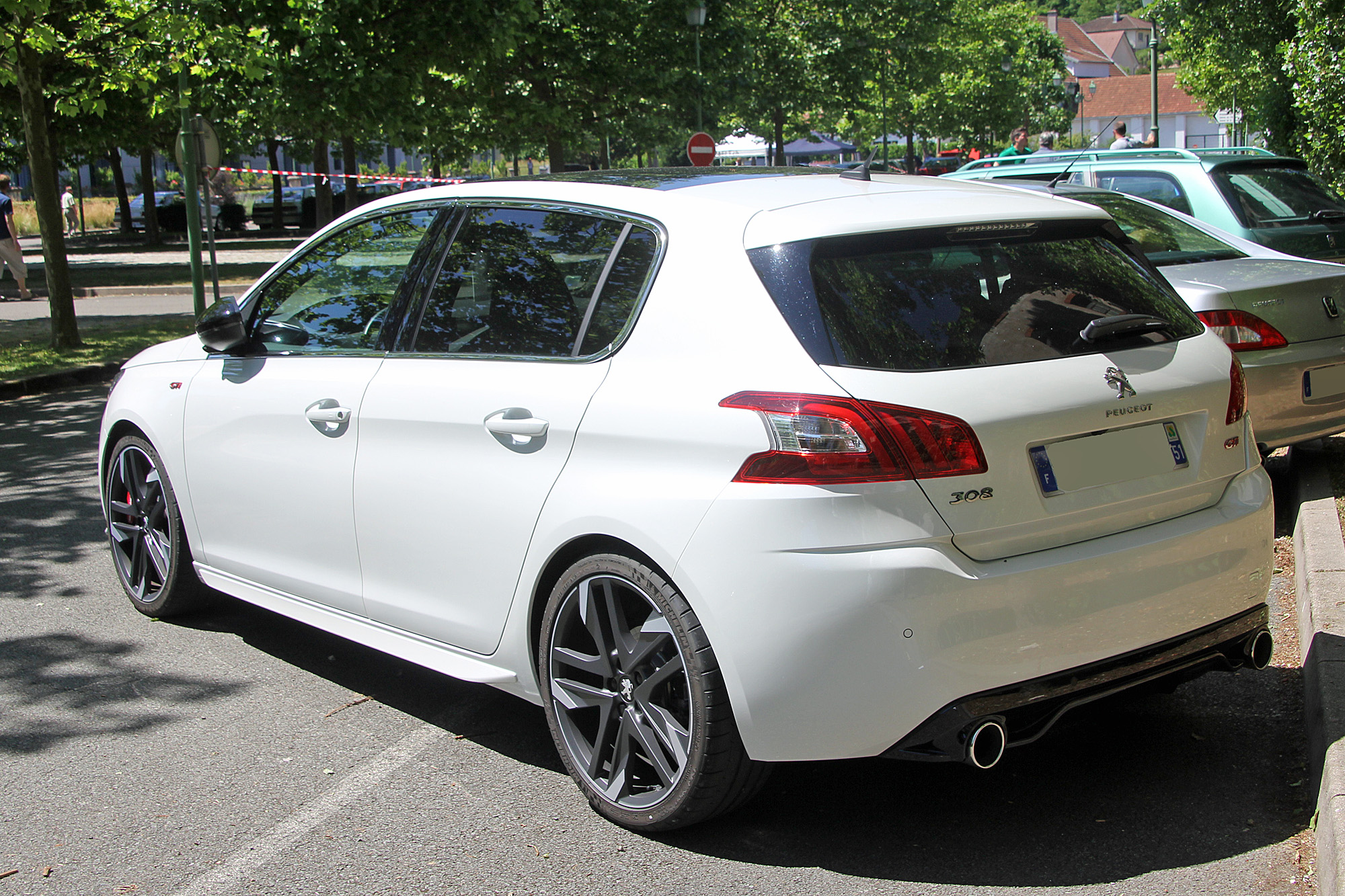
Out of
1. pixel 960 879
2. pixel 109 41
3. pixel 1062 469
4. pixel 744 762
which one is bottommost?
pixel 960 879

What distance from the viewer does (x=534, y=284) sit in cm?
383

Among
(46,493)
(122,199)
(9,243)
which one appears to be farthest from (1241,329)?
(122,199)

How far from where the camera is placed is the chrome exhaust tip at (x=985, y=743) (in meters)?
3.02

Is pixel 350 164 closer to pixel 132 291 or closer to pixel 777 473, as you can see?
pixel 132 291

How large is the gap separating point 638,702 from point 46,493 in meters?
5.73

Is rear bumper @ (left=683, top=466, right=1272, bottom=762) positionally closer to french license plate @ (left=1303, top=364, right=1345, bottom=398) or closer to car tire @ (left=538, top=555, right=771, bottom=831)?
car tire @ (left=538, top=555, right=771, bottom=831)

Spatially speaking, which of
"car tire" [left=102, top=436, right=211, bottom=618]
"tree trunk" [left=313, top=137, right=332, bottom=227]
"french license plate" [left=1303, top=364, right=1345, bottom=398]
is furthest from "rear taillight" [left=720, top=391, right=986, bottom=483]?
"tree trunk" [left=313, top=137, right=332, bottom=227]

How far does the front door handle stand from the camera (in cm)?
414

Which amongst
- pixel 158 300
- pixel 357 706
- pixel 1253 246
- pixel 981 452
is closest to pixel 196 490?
pixel 357 706

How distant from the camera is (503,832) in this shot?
11.3 feet

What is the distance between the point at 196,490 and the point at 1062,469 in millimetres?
3231

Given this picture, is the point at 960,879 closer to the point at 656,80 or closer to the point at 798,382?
the point at 798,382

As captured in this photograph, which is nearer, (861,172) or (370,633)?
(861,172)

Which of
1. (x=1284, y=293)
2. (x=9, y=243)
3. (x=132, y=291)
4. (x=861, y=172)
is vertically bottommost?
(x=132, y=291)
